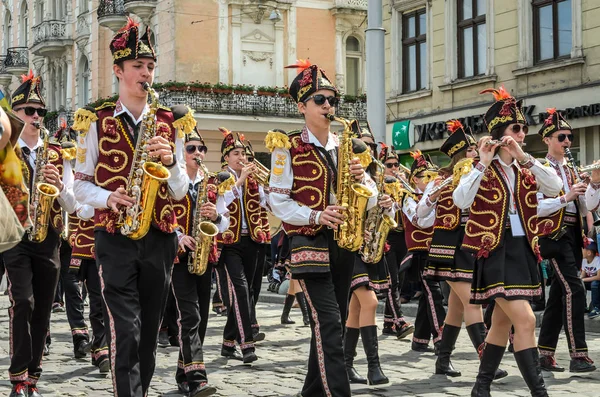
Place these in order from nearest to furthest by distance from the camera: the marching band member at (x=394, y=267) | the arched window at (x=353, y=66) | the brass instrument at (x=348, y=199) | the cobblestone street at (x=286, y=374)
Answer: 1. the brass instrument at (x=348, y=199)
2. the cobblestone street at (x=286, y=374)
3. the marching band member at (x=394, y=267)
4. the arched window at (x=353, y=66)

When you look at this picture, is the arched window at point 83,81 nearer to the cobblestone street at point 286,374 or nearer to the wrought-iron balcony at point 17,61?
the wrought-iron balcony at point 17,61

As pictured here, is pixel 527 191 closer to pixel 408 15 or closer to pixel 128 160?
pixel 128 160

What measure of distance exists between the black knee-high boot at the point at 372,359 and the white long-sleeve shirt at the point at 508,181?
5.45 ft

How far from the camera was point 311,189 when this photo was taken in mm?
7117

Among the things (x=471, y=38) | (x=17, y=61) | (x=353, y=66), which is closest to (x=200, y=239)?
(x=471, y=38)

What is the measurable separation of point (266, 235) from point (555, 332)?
351 centimetres

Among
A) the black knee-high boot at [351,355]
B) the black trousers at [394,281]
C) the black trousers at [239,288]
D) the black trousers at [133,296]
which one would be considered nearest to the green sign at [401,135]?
the black trousers at [394,281]

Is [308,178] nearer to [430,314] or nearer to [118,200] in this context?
[118,200]

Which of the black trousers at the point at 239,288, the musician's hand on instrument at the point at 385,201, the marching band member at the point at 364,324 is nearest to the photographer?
the marching band member at the point at 364,324

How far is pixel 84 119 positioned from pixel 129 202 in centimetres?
67

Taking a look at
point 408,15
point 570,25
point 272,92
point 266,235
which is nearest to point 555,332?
point 266,235

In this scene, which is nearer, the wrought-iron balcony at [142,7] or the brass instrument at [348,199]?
the brass instrument at [348,199]

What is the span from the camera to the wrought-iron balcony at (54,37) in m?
45.0

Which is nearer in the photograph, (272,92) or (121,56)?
(121,56)
